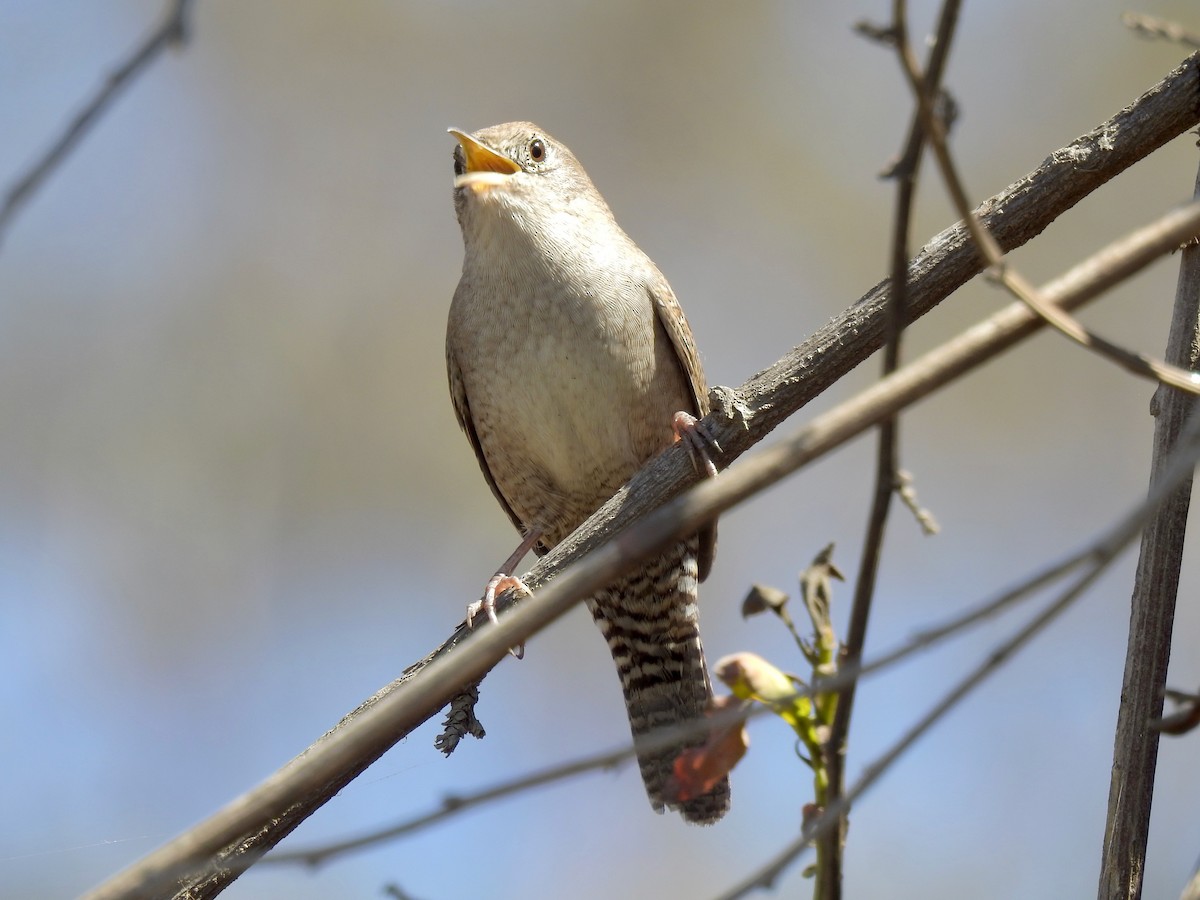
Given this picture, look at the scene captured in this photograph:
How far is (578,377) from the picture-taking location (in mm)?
4258

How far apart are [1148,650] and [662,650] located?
264 cm

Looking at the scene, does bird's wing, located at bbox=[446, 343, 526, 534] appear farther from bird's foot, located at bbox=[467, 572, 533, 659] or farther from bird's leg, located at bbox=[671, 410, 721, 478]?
bird's leg, located at bbox=[671, 410, 721, 478]

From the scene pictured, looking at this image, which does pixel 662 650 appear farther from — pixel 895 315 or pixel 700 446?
pixel 895 315

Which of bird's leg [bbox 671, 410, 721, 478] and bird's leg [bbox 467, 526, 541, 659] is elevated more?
bird's leg [bbox 671, 410, 721, 478]

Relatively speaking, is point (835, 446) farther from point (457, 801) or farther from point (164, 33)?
point (164, 33)

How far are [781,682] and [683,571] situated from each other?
2639 millimetres

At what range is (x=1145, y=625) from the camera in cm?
213

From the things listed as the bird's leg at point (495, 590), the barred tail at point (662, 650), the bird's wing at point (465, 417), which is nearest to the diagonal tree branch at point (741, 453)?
the bird's leg at point (495, 590)

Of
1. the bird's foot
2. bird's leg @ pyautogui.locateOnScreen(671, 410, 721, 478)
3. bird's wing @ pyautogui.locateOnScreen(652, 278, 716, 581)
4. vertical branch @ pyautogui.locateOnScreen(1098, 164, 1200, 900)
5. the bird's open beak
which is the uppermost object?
the bird's open beak

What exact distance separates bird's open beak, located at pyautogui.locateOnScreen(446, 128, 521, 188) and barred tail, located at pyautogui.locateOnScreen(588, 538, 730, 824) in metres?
1.49

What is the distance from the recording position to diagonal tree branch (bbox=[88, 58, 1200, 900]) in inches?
52.1

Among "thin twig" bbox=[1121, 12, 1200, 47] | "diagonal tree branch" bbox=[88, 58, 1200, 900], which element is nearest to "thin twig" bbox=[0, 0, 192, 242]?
"diagonal tree branch" bbox=[88, 58, 1200, 900]

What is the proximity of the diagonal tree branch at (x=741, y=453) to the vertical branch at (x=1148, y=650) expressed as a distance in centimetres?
50

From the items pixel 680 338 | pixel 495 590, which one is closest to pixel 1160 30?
pixel 680 338
